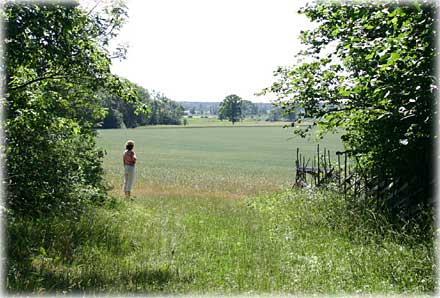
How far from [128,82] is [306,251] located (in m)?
4.06

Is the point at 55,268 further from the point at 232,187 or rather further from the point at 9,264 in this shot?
the point at 232,187

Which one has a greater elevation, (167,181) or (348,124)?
(348,124)

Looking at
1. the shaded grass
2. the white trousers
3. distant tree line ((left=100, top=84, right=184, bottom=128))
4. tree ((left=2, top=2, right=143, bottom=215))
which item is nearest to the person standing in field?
the white trousers

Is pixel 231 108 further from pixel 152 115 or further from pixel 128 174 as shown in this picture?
pixel 128 174

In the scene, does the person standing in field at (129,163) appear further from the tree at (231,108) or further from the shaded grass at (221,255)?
the tree at (231,108)

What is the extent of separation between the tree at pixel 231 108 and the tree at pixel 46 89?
15186cm

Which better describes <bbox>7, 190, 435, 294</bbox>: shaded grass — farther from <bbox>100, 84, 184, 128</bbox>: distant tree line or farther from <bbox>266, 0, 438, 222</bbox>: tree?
<bbox>100, 84, 184, 128</bbox>: distant tree line

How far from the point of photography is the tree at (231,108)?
161 m

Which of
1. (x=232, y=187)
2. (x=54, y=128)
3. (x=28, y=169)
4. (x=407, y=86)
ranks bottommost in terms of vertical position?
(x=232, y=187)

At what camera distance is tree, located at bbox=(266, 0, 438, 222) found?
249 inches

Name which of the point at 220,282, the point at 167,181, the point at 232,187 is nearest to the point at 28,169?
the point at 220,282

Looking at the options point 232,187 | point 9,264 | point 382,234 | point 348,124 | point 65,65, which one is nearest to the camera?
point 9,264

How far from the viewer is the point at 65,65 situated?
7.00 metres

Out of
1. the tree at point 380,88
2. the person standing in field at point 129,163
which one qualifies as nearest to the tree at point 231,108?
the person standing in field at point 129,163
